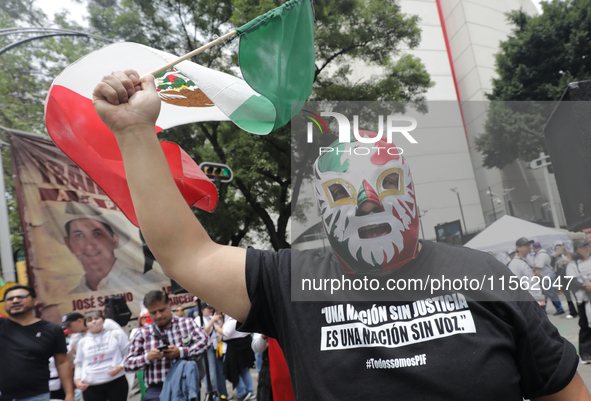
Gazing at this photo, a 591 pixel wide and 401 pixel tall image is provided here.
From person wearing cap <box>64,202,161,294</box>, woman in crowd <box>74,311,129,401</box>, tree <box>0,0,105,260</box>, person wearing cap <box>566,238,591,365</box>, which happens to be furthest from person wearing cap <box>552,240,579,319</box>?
tree <box>0,0,105,260</box>

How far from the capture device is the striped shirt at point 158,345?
14.2 ft

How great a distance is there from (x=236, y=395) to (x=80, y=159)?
18.5ft

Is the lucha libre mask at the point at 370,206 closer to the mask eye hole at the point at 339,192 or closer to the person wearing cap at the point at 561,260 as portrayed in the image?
the mask eye hole at the point at 339,192

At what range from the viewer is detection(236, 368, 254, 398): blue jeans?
6.42 metres

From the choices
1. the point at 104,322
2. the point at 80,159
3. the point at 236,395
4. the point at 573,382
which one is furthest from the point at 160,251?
the point at 236,395

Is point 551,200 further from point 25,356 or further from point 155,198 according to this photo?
point 25,356

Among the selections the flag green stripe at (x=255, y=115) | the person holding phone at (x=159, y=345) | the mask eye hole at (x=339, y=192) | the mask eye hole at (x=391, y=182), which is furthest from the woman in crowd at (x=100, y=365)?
the mask eye hole at (x=391, y=182)

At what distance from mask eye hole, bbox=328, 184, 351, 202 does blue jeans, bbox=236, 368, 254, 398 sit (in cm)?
590

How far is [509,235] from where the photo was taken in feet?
3.72

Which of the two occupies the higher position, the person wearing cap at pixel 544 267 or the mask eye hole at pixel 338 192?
the mask eye hole at pixel 338 192

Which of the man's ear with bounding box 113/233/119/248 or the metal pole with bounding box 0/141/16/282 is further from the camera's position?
the man's ear with bounding box 113/233/119/248

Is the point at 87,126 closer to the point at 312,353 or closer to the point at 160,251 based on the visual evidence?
the point at 160,251

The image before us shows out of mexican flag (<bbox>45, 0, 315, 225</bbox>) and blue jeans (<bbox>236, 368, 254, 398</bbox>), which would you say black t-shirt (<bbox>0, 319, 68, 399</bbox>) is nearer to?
blue jeans (<bbox>236, 368, 254, 398</bbox>)

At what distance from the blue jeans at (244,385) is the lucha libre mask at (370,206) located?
588cm
